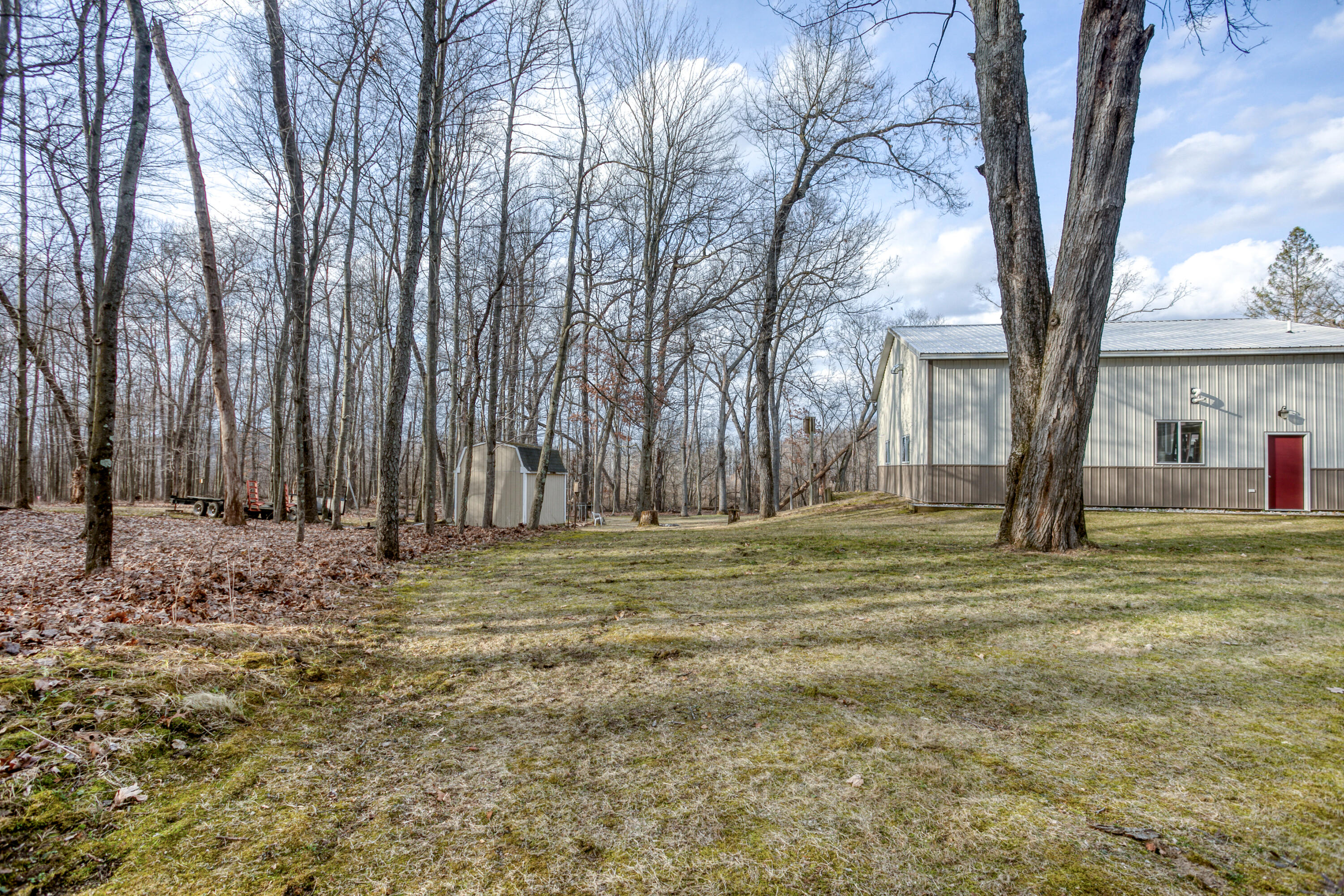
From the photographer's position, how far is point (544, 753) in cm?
254

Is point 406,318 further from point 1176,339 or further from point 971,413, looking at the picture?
point 1176,339

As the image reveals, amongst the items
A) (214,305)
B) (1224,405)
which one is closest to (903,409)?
(1224,405)

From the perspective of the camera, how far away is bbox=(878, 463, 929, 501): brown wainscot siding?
15.2m

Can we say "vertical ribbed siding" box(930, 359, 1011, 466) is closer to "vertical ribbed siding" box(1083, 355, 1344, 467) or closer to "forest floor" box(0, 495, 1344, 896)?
"vertical ribbed siding" box(1083, 355, 1344, 467)

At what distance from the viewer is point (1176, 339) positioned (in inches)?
595

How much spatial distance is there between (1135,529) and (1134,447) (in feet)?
18.4

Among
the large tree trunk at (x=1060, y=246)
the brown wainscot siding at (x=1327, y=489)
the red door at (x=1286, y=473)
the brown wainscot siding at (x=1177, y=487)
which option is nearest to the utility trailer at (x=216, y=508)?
the large tree trunk at (x=1060, y=246)

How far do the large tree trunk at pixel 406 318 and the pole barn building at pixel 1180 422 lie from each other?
11.6 metres

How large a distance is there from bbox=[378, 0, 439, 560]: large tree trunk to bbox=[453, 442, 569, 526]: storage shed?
37.3 ft

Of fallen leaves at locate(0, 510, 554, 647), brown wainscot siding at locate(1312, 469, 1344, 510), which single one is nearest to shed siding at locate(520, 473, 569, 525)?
fallen leaves at locate(0, 510, 554, 647)

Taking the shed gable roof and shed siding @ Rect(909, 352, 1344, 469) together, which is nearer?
shed siding @ Rect(909, 352, 1344, 469)

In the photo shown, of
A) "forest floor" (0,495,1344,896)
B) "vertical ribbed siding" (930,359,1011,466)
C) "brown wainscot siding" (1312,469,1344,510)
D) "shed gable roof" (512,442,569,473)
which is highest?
"vertical ribbed siding" (930,359,1011,466)

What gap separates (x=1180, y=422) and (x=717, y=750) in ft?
54.2

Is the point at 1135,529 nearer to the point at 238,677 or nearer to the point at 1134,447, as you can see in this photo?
the point at 1134,447
